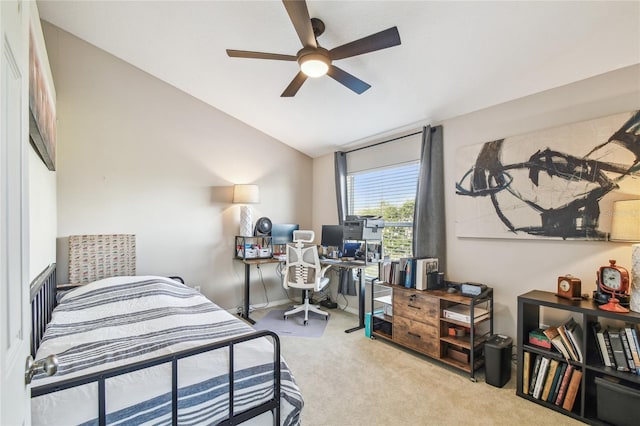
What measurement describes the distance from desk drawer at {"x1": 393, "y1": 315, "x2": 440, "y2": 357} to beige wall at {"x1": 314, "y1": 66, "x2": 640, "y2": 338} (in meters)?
→ 0.60

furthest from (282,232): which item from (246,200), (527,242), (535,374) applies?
(535,374)

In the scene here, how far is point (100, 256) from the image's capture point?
302 cm

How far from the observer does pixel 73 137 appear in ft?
9.73

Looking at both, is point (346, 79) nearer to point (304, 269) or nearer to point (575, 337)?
point (304, 269)

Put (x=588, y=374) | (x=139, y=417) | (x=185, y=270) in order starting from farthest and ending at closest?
1. (x=185, y=270)
2. (x=588, y=374)
3. (x=139, y=417)

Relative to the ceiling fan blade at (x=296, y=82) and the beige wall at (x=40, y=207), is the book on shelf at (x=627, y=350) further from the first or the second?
the beige wall at (x=40, y=207)

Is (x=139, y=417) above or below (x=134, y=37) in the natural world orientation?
below

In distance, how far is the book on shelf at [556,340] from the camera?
2.02 meters

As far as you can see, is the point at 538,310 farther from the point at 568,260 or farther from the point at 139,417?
the point at 139,417

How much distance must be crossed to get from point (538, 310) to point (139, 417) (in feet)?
8.81

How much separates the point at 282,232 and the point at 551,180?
312 cm

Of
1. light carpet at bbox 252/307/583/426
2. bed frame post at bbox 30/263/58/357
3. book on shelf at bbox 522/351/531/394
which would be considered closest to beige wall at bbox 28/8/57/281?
bed frame post at bbox 30/263/58/357

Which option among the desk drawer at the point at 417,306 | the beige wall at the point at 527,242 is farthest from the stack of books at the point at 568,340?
the desk drawer at the point at 417,306

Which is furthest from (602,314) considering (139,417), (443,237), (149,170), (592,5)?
(149,170)
